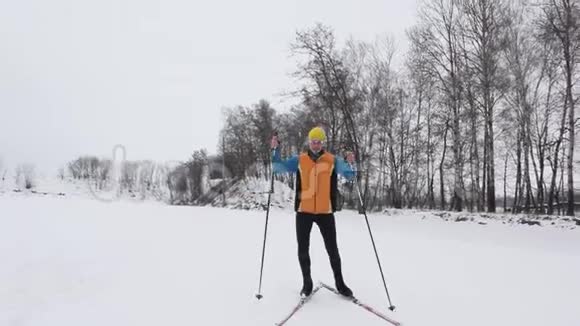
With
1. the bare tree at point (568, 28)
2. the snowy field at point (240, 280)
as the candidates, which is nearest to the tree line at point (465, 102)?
the bare tree at point (568, 28)

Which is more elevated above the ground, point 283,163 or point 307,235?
point 283,163

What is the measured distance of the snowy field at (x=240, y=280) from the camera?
4363mm

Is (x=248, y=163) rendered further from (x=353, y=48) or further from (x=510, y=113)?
(x=510, y=113)

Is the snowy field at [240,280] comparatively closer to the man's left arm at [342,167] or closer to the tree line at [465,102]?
the man's left arm at [342,167]

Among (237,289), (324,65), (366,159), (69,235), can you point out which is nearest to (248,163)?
(366,159)

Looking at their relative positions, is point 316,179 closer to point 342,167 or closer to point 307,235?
point 342,167

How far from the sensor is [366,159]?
26641mm

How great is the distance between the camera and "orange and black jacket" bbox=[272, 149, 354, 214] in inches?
197

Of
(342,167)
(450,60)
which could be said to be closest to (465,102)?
(450,60)

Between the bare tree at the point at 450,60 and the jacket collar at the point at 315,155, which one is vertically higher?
the bare tree at the point at 450,60

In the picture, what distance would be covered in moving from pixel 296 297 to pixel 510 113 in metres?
19.3

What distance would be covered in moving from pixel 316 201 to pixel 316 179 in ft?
0.94

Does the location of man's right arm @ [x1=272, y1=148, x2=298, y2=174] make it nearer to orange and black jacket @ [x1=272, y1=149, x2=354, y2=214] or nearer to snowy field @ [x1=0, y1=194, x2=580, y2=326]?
orange and black jacket @ [x1=272, y1=149, x2=354, y2=214]

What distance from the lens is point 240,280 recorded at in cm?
579
